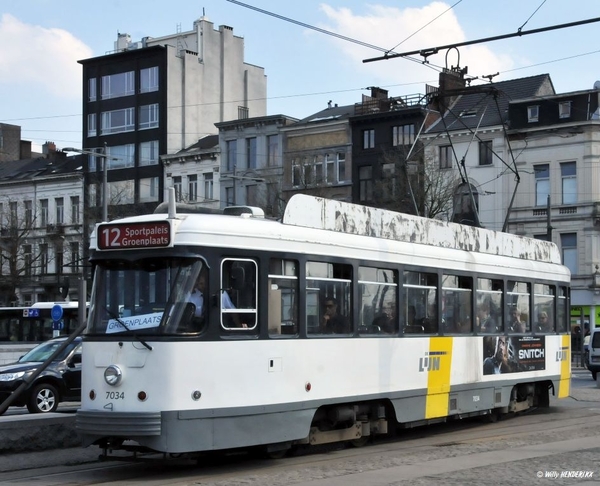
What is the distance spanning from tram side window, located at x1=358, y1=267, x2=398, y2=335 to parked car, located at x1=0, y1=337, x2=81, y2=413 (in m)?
7.93

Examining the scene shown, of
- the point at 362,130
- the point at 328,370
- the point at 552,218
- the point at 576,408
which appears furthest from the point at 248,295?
the point at 362,130

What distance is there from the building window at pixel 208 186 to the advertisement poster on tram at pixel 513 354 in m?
46.6

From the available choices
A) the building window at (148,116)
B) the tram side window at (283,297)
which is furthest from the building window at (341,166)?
the tram side window at (283,297)

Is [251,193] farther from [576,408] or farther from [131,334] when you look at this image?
[131,334]

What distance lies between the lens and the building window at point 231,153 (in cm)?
6334

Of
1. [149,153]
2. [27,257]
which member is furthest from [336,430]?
[149,153]

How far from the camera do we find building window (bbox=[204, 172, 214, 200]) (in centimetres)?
6469

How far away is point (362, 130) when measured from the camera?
57719 millimetres

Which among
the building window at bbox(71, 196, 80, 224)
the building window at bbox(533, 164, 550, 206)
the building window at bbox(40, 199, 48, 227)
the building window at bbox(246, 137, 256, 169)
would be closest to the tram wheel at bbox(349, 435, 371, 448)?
the building window at bbox(533, 164, 550, 206)

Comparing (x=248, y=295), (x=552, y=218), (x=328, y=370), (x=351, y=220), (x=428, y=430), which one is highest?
(x=552, y=218)

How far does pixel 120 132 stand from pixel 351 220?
188 ft

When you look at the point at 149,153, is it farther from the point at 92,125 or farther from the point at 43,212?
the point at 43,212

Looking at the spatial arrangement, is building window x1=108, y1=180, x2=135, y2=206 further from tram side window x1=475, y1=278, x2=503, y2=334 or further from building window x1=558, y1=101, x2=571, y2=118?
tram side window x1=475, y1=278, x2=503, y2=334

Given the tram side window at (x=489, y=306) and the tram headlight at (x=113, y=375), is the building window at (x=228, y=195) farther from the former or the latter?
the tram headlight at (x=113, y=375)
